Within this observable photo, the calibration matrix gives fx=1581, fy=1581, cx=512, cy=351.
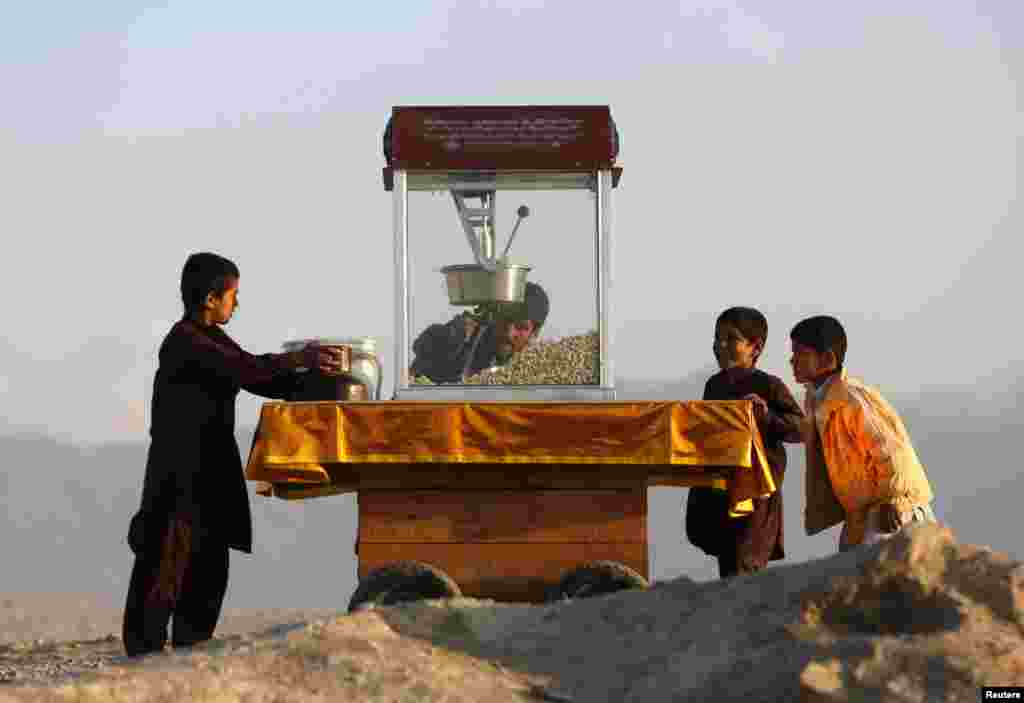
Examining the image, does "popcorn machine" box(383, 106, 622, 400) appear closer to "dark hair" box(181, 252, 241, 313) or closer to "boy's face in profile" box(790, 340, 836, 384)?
"dark hair" box(181, 252, 241, 313)

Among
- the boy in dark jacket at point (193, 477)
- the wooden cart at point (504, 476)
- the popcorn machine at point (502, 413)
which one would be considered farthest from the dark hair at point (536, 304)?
the boy in dark jacket at point (193, 477)

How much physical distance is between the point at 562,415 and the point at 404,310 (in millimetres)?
1408

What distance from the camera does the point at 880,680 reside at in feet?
14.2

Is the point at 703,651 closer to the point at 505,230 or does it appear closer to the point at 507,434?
the point at 507,434

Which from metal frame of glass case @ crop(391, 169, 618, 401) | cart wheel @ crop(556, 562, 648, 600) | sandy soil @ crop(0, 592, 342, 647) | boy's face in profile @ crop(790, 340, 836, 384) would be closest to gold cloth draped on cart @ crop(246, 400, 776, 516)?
boy's face in profile @ crop(790, 340, 836, 384)

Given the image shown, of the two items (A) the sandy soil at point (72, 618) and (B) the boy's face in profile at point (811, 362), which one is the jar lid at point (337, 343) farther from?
(A) the sandy soil at point (72, 618)

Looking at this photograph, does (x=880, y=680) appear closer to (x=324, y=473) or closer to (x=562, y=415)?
(x=562, y=415)

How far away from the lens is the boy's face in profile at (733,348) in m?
6.88

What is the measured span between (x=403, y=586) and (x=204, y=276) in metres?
1.56

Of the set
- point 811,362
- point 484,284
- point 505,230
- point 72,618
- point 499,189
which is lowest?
point 72,618

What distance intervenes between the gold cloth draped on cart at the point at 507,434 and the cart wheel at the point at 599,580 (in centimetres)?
45

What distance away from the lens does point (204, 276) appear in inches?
261

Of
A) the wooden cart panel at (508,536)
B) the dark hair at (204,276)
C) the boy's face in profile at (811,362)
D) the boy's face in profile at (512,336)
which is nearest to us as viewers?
the boy's face in profile at (811,362)

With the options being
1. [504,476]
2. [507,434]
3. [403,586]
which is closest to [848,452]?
[507,434]
